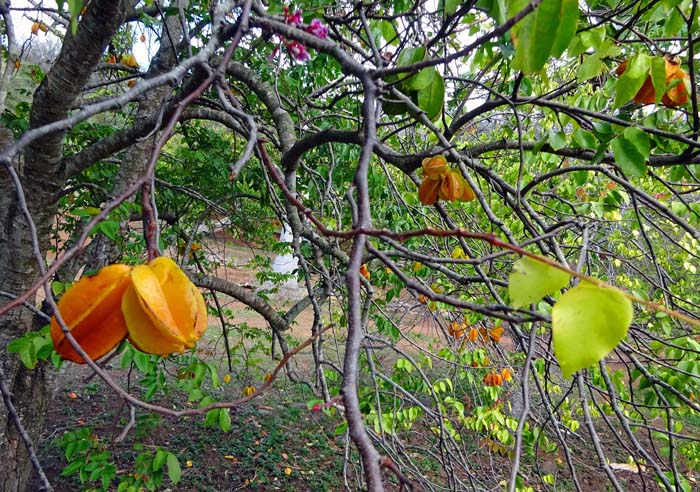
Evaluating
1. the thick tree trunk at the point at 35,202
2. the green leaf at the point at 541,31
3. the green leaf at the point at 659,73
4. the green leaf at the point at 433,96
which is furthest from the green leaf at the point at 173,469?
the green leaf at the point at 659,73

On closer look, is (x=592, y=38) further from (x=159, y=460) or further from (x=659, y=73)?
(x=159, y=460)

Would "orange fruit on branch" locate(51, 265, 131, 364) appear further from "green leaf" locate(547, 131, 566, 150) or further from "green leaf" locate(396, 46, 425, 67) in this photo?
"green leaf" locate(547, 131, 566, 150)

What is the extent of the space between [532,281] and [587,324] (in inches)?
3.3

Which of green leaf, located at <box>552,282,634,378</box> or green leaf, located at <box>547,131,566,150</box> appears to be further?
green leaf, located at <box>547,131,566,150</box>

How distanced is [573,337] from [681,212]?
6.88 feet

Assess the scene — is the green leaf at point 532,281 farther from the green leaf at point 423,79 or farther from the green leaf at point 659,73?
the green leaf at point 659,73

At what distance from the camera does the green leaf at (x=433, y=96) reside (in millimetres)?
1091

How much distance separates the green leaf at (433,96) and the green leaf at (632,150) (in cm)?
54

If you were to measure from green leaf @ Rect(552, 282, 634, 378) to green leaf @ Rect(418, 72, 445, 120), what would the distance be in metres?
0.70

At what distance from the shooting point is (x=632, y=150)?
4.20ft

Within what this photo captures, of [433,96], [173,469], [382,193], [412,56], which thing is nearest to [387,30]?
[412,56]

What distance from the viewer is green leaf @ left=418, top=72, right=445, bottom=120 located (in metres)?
1.09

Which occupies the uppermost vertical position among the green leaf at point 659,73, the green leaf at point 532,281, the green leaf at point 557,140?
the green leaf at point 557,140

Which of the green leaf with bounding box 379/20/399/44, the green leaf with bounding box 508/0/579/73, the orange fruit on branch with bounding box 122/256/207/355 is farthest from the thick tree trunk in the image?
the green leaf with bounding box 508/0/579/73
